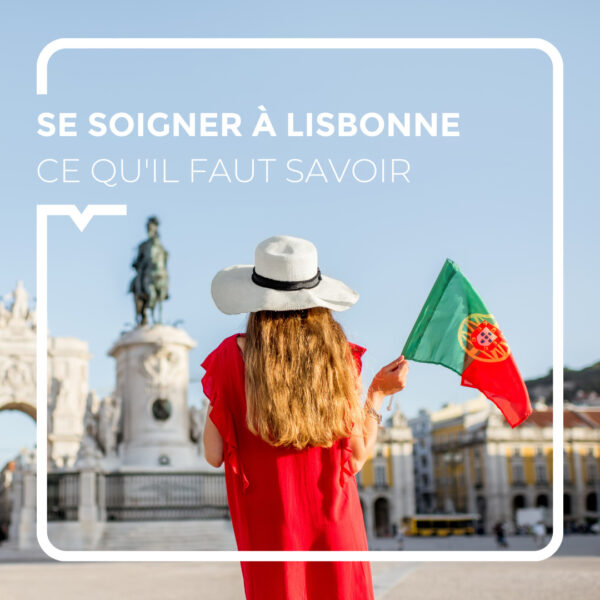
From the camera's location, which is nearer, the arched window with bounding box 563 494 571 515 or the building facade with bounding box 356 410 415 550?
the building facade with bounding box 356 410 415 550

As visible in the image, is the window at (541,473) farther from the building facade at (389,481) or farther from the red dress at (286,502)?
the red dress at (286,502)

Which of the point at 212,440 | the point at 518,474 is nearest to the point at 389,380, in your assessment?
the point at 212,440

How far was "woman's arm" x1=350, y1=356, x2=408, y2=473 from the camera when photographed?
7.70ft

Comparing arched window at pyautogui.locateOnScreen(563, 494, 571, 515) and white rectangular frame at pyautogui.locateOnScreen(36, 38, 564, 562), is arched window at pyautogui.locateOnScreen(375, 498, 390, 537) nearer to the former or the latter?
arched window at pyautogui.locateOnScreen(563, 494, 571, 515)

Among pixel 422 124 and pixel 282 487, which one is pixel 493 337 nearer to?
pixel 282 487

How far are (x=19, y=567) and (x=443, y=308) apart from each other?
46.5ft

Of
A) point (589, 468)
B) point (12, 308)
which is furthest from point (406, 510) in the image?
point (12, 308)

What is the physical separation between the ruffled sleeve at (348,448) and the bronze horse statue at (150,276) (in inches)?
644

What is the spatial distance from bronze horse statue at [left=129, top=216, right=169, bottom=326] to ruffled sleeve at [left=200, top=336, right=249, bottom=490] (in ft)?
53.4

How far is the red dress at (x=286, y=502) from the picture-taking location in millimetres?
2316

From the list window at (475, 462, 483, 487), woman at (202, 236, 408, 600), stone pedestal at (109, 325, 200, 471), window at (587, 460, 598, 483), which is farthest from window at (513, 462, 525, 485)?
woman at (202, 236, 408, 600)

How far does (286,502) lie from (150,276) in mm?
16850

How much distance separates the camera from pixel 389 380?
8.10ft

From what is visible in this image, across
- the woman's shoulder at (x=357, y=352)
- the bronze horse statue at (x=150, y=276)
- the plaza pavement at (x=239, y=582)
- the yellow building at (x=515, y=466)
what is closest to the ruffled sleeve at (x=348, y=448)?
the woman's shoulder at (x=357, y=352)
